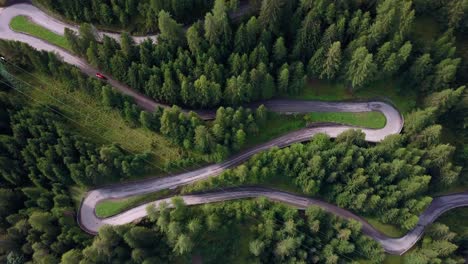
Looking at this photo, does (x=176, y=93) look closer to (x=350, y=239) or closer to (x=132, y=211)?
(x=132, y=211)

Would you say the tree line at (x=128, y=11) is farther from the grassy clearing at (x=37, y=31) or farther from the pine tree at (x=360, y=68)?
the pine tree at (x=360, y=68)

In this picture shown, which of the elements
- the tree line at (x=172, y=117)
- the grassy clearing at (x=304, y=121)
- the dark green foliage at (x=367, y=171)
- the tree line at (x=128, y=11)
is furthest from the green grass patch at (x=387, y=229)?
the tree line at (x=128, y=11)

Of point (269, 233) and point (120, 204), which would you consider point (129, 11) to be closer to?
A: point (120, 204)

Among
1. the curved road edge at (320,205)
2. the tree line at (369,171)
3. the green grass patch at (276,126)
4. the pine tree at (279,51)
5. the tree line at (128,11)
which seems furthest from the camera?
the green grass patch at (276,126)

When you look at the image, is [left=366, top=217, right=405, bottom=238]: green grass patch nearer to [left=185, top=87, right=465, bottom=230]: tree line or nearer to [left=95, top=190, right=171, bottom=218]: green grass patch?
[left=185, top=87, right=465, bottom=230]: tree line

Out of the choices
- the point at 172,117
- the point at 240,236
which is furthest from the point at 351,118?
the point at 172,117

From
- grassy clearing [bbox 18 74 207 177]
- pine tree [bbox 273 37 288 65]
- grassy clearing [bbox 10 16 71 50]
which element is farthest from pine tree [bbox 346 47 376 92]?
grassy clearing [bbox 10 16 71 50]
